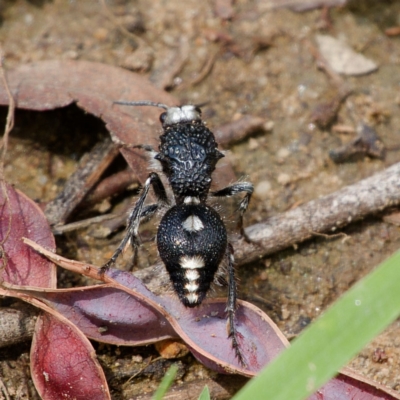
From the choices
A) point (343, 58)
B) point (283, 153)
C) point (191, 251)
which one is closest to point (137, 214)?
point (191, 251)

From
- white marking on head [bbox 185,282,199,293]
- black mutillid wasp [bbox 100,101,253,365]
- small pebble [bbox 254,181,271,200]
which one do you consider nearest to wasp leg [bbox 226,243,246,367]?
black mutillid wasp [bbox 100,101,253,365]

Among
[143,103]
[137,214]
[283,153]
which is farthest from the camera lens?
[283,153]

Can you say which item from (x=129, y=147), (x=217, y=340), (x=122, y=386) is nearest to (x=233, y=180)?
(x=129, y=147)

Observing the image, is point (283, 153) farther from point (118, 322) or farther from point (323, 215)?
point (118, 322)

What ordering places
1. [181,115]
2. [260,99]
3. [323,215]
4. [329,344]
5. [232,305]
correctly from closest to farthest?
[329,344], [232,305], [323,215], [181,115], [260,99]

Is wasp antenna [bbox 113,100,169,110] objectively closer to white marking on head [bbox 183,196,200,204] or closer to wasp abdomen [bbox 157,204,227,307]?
white marking on head [bbox 183,196,200,204]

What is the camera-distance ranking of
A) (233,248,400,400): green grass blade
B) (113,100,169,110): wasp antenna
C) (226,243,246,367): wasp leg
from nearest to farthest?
(233,248,400,400): green grass blade
(226,243,246,367): wasp leg
(113,100,169,110): wasp antenna
